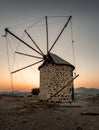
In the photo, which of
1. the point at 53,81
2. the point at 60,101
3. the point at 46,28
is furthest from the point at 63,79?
the point at 46,28

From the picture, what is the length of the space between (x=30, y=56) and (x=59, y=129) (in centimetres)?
1358

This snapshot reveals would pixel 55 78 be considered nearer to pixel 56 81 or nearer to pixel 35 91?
pixel 56 81

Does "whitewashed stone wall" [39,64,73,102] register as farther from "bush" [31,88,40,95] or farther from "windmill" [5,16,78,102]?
"bush" [31,88,40,95]

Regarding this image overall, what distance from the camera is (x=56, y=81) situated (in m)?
22.2

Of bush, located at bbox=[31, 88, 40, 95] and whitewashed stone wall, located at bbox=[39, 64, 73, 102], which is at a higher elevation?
whitewashed stone wall, located at bbox=[39, 64, 73, 102]

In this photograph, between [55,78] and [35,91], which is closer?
[55,78]

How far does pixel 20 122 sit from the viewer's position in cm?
1023

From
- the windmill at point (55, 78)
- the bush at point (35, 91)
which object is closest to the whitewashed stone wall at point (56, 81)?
the windmill at point (55, 78)

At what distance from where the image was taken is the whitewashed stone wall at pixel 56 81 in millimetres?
22125

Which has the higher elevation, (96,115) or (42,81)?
(42,81)

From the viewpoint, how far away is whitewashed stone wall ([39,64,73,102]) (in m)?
22.1

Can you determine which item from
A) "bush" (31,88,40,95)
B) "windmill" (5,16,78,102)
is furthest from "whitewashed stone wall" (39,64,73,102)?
"bush" (31,88,40,95)

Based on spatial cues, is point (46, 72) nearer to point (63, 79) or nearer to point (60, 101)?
point (63, 79)

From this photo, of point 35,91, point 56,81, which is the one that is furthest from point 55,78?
point 35,91
